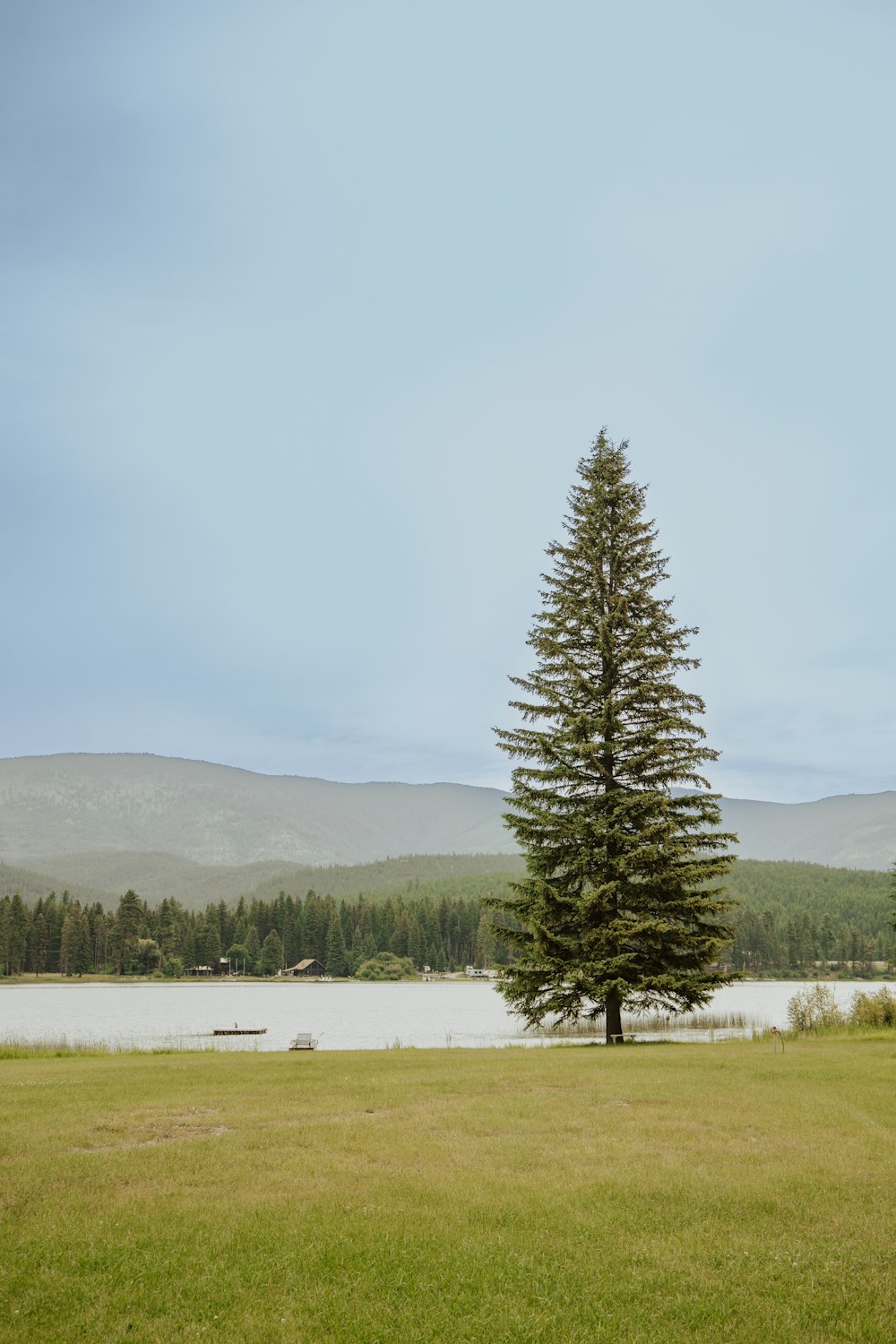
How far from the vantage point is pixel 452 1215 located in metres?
8.34

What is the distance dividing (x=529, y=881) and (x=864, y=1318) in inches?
793

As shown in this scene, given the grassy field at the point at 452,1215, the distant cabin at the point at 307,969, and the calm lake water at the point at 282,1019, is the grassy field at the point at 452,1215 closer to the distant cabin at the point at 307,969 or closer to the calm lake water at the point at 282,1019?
the calm lake water at the point at 282,1019

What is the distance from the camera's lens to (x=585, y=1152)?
1062cm

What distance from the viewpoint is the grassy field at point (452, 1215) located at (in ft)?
20.8

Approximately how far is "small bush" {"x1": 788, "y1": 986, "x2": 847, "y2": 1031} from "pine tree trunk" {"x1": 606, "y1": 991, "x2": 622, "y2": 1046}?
760 centimetres

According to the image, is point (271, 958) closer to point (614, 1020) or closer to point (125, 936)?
point (125, 936)

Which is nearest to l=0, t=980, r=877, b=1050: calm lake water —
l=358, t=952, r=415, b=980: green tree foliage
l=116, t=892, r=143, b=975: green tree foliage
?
l=116, t=892, r=143, b=975: green tree foliage

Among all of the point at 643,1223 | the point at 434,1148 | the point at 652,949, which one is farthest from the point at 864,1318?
the point at 652,949

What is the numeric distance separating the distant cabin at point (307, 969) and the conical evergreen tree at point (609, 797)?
454 feet

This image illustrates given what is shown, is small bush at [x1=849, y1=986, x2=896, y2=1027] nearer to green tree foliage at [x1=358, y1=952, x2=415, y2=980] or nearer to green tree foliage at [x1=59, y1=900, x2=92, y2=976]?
green tree foliage at [x1=358, y1=952, x2=415, y2=980]

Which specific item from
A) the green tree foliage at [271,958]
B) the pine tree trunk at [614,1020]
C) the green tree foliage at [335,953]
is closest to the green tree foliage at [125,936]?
the green tree foliage at [271,958]

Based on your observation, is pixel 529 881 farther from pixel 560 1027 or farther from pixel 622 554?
pixel 560 1027

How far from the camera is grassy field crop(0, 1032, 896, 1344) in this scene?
6.35m

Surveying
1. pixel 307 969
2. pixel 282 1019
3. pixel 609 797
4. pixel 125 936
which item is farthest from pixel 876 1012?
pixel 307 969
